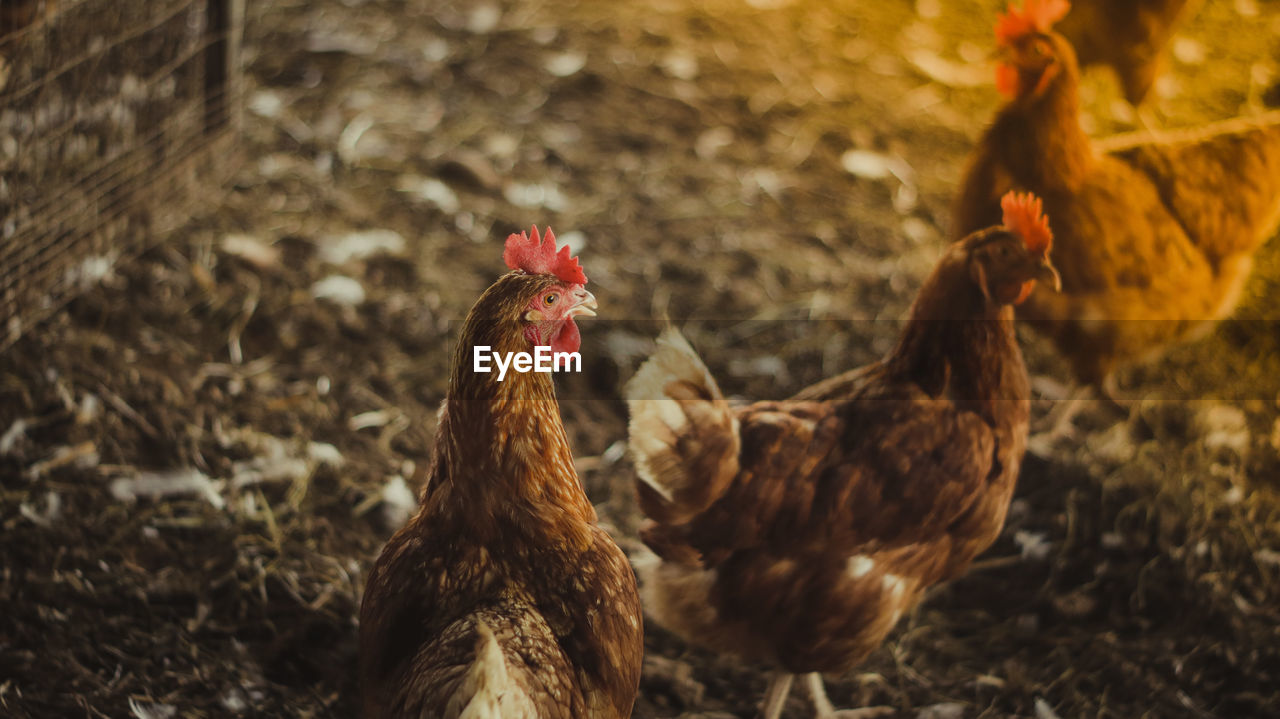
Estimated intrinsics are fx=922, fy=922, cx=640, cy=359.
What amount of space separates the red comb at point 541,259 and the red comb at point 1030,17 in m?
1.10

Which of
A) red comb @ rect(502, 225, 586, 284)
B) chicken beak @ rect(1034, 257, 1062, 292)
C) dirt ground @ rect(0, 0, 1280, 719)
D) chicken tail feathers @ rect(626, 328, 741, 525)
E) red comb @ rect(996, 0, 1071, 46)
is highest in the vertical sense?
red comb @ rect(996, 0, 1071, 46)

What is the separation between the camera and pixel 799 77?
3.44 m

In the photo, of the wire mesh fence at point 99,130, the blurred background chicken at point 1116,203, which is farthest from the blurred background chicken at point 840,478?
the wire mesh fence at point 99,130

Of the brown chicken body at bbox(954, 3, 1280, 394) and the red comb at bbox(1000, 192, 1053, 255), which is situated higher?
the red comb at bbox(1000, 192, 1053, 255)

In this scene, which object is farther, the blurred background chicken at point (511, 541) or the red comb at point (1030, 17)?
the red comb at point (1030, 17)

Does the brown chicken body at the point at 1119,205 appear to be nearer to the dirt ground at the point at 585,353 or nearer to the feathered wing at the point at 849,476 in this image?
the dirt ground at the point at 585,353

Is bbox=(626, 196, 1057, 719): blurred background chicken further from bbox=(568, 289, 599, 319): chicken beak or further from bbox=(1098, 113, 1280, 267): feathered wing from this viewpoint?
bbox=(1098, 113, 1280, 267): feathered wing

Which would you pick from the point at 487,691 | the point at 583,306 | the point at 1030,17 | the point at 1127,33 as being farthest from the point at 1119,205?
the point at 487,691

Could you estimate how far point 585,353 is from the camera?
224 cm

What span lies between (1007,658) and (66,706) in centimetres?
152

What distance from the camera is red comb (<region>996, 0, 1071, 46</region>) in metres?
1.70

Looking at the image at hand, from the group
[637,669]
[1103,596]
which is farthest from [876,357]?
[637,669]

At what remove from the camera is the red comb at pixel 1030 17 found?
1703 millimetres

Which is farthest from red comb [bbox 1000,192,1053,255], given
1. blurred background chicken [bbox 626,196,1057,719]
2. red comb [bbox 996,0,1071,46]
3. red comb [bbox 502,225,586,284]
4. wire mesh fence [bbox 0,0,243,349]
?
wire mesh fence [bbox 0,0,243,349]
